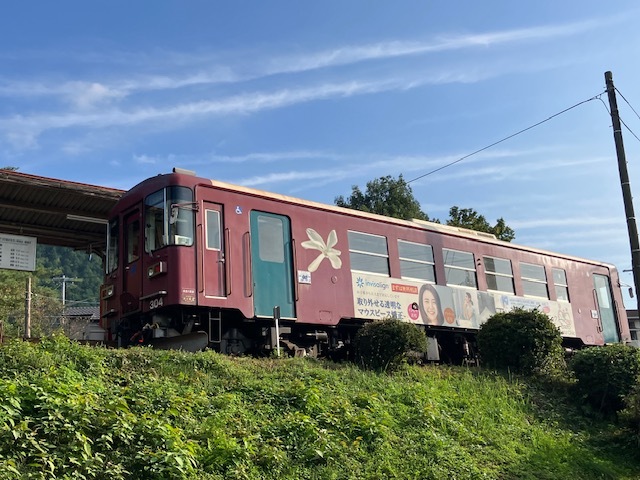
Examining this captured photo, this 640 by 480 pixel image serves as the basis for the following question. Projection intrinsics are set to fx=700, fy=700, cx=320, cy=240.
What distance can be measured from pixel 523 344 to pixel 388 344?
2.96m

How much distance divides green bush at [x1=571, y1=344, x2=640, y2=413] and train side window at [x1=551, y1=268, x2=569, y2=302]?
668cm

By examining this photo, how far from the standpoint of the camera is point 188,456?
6148mm

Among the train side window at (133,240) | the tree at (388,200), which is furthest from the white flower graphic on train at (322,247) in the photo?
the tree at (388,200)

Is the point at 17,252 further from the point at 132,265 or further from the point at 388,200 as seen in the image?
the point at 388,200

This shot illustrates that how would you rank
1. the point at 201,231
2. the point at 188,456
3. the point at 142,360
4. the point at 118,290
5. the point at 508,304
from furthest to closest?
the point at 508,304
the point at 118,290
the point at 201,231
the point at 142,360
the point at 188,456

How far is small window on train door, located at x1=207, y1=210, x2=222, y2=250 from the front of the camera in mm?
11480

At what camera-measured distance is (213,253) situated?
11430mm

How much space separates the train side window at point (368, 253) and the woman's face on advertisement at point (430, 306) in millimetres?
1200

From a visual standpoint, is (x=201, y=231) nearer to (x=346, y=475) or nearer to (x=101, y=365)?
(x=101, y=365)

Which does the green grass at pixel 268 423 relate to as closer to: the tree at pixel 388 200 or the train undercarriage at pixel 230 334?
the train undercarriage at pixel 230 334

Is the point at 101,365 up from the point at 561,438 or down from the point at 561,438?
up

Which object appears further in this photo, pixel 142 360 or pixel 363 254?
pixel 363 254

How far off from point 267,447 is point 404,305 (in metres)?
7.89

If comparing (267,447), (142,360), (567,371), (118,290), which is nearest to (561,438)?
(567,371)
